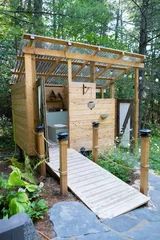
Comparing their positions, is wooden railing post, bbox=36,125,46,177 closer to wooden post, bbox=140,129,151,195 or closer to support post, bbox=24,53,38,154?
support post, bbox=24,53,38,154

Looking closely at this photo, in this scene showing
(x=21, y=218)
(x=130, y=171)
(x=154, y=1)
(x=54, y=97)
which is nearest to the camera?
(x=21, y=218)

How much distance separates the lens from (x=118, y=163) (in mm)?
5734

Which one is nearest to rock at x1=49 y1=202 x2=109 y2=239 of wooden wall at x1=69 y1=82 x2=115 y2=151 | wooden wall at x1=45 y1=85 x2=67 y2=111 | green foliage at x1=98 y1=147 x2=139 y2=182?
green foliage at x1=98 y1=147 x2=139 y2=182

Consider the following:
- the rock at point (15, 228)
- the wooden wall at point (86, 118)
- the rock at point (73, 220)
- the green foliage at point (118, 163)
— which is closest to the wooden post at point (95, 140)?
the green foliage at point (118, 163)

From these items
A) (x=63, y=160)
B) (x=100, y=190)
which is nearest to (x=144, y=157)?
(x=100, y=190)

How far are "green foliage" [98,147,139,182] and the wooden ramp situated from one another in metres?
A: 0.53

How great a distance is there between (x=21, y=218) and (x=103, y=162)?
3.50 meters

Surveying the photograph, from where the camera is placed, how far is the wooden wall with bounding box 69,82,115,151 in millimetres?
6441

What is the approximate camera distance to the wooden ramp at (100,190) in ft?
12.4

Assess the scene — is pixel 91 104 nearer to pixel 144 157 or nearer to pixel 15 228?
pixel 144 157

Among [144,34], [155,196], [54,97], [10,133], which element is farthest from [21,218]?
[144,34]

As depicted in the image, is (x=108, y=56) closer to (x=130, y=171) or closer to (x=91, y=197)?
(x=130, y=171)

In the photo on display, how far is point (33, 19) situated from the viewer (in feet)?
28.1

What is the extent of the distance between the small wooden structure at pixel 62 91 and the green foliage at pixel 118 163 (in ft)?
2.82
